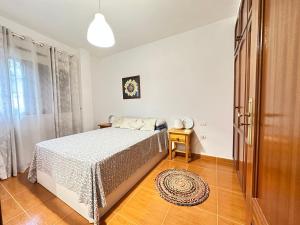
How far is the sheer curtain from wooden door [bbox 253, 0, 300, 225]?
3.24m

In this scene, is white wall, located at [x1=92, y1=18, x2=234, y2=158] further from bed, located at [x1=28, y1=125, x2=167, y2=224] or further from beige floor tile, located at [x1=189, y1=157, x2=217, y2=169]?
bed, located at [x1=28, y1=125, x2=167, y2=224]

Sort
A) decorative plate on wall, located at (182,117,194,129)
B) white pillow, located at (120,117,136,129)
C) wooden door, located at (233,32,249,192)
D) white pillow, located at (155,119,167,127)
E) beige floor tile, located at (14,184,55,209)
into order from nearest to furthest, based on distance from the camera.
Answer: wooden door, located at (233,32,249,192) < beige floor tile, located at (14,184,55,209) < decorative plate on wall, located at (182,117,194,129) < white pillow, located at (155,119,167,127) < white pillow, located at (120,117,136,129)

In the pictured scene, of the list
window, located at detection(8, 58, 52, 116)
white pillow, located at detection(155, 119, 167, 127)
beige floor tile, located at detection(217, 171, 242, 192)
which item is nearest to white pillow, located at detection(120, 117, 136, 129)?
white pillow, located at detection(155, 119, 167, 127)

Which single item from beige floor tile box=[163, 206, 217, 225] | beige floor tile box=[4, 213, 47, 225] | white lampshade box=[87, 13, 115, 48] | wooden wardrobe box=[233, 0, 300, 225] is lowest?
beige floor tile box=[163, 206, 217, 225]

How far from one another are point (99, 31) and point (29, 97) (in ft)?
6.33

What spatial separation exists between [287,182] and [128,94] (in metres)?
3.40

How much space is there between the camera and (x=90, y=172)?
1305 mm

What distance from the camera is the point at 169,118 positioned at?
3078 millimetres

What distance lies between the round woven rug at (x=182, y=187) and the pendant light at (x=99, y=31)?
2137 millimetres

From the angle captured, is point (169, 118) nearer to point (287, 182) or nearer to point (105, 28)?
point (105, 28)

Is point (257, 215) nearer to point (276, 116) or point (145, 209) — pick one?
point (276, 116)

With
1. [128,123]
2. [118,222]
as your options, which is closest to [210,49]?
[128,123]

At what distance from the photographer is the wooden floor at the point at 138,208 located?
138 centimetres

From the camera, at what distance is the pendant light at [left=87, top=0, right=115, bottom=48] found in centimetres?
166
